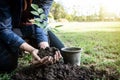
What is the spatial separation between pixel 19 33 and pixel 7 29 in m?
0.45

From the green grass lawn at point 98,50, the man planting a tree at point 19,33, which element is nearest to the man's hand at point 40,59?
the man planting a tree at point 19,33

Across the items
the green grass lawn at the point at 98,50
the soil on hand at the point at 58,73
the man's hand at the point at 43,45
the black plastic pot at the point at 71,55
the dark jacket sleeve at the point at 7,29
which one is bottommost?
the green grass lawn at the point at 98,50

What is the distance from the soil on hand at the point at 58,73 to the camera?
11.0 feet

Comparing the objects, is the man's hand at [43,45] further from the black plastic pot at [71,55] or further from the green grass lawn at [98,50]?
the green grass lawn at [98,50]

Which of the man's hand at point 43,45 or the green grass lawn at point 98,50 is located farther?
the green grass lawn at point 98,50

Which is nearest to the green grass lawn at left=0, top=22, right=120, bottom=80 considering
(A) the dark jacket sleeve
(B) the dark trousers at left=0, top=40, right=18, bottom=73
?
(B) the dark trousers at left=0, top=40, right=18, bottom=73

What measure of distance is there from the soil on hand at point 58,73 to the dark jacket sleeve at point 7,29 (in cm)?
31

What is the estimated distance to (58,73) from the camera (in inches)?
134

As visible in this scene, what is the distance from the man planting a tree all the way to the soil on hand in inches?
4.4

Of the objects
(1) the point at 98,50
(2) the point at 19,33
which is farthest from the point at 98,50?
(2) the point at 19,33

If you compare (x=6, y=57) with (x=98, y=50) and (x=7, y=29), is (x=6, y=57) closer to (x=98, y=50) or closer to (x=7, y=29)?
(x=7, y=29)

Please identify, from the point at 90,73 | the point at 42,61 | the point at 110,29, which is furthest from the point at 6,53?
the point at 110,29

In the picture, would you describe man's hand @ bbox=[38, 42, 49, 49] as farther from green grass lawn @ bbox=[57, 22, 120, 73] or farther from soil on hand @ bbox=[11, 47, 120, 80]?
green grass lawn @ bbox=[57, 22, 120, 73]

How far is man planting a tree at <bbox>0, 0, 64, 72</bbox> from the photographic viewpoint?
3566mm
